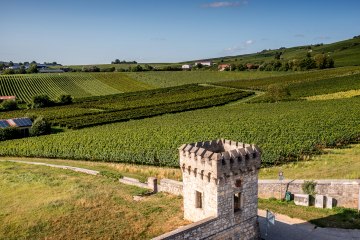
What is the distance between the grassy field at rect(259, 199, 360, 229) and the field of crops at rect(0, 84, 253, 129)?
147 feet

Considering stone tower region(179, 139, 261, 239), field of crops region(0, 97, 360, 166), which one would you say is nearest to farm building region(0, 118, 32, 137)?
field of crops region(0, 97, 360, 166)

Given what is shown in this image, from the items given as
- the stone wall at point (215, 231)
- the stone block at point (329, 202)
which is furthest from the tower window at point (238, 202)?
the stone block at point (329, 202)

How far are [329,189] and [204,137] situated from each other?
21755 mm

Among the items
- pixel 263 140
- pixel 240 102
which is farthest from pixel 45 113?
pixel 263 140

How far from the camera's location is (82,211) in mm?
21531

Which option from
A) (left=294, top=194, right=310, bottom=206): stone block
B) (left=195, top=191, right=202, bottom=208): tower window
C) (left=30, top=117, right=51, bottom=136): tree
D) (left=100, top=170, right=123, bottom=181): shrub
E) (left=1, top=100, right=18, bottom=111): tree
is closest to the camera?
(left=195, top=191, right=202, bottom=208): tower window

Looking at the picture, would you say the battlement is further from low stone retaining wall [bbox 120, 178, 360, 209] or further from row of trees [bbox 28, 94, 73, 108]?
row of trees [bbox 28, 94, 73, 108]

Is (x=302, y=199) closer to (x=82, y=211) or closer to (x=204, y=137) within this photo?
(x=82, y=211)

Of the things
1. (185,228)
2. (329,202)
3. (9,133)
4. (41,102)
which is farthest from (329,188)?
(41,102)

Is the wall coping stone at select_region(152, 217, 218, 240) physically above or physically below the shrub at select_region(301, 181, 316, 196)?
above

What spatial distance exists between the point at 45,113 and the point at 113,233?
202 ft

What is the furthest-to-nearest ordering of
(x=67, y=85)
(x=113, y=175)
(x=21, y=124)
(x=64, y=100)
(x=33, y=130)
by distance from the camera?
(x=67, y=85) < (x=64, y=100) < (x=21, y=124) < (x=33, y=130) < (x=113, y=175)

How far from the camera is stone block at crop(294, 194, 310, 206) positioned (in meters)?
23.4

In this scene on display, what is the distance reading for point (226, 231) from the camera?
16562 mm
